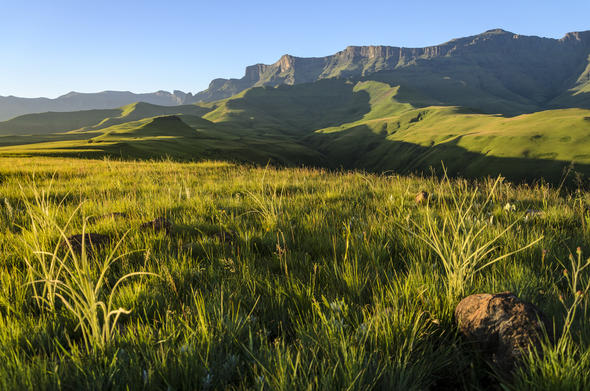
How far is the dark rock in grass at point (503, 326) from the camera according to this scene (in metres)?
1.64

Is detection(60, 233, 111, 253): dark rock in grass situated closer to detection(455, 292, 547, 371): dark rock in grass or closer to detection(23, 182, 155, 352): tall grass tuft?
detection(23, 182, 155, 352): tall grass tuft

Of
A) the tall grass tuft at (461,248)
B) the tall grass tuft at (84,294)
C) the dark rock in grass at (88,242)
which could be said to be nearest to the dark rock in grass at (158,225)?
the dark rock in grass at (88,242)

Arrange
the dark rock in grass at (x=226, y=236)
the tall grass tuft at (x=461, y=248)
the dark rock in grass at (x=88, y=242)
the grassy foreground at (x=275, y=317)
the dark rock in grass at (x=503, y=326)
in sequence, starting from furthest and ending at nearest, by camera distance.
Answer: the dark rock in grass at (x=226, y=236) < the dark rock in grass at (x=88, y=242) < the tall grass tuft at (x=461, y=248) < the dark rock in grass at (x=503, y=326) < the grassy foreground at (x=275, y=317)

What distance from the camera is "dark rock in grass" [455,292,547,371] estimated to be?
5.37 feet

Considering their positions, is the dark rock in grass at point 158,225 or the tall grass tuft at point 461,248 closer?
the tall grass tuft at point 461,248

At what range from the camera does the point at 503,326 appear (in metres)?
1.71

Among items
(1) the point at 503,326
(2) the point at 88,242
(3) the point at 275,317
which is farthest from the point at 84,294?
(1) the point at 503,326

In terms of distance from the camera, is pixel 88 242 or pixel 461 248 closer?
pixel 461 248

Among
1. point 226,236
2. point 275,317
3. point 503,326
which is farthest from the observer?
point 226,236

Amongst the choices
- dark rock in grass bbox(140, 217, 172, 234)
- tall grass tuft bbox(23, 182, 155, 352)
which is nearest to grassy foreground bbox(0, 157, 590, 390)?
tall grass tuft bbox(23, 182, 155, 352)

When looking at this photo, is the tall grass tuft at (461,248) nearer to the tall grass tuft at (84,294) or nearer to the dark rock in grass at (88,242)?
the tall grass tuft at (84,294)

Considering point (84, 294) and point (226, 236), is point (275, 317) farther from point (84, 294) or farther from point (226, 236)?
point (226, 236)

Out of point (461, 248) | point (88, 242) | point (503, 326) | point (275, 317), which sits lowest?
point (275, 317)

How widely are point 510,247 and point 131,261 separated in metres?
4.01
